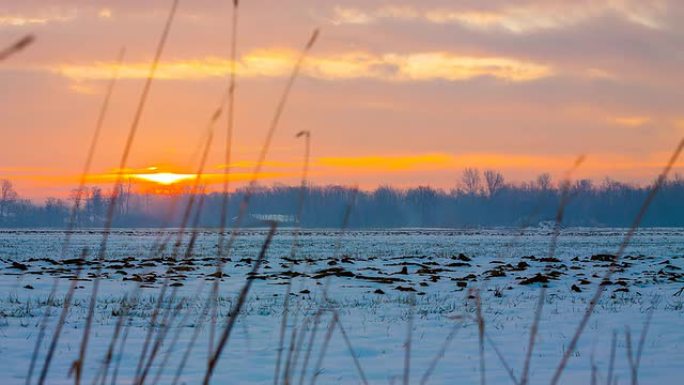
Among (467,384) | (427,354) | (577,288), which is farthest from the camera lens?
(577,288)

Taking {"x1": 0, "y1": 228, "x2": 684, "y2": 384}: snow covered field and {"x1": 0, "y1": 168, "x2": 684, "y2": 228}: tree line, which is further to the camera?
{"x1": 0, "y1": 168, "x2": 684, "y2": 228}: tree line

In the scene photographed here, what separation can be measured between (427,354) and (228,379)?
199 cm

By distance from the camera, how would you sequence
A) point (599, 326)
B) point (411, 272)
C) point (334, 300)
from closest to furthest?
point (599, 326) → point (334, 300) → point (411, 272)

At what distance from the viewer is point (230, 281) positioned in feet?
49.1

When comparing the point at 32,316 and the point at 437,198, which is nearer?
the point at 32,316

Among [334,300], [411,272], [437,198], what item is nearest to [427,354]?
[334,300]

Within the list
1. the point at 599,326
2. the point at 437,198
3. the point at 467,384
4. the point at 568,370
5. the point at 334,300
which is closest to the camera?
the point at 467,384

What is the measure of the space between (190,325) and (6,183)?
148 m

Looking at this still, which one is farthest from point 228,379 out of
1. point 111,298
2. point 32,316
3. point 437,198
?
point 437,198

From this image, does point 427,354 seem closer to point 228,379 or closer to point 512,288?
point 228,379

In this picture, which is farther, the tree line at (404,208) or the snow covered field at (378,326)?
the tree line at (404,208)

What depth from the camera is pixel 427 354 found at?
6.65m

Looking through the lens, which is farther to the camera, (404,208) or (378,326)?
(404,208)

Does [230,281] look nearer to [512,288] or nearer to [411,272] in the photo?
[411,272]
